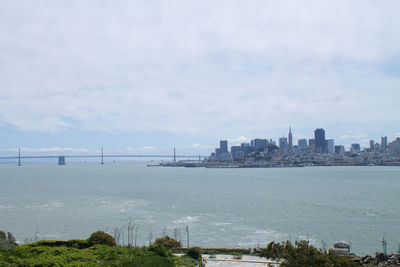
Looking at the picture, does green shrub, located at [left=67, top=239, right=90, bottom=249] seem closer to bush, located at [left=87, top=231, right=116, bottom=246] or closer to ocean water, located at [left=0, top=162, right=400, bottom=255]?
bush, located at [left=87, top=231, right=116, bottom=246]

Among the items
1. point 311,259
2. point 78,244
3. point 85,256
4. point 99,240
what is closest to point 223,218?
point 99,240

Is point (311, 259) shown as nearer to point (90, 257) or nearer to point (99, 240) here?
point (90, 257)

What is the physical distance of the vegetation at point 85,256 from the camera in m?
11.1

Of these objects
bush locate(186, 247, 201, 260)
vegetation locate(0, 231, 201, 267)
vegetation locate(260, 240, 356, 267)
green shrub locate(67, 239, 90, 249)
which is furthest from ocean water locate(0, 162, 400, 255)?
vegetation locate(260, 240, 356, 267)

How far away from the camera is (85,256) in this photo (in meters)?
12.1

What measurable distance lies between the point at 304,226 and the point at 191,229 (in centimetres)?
830

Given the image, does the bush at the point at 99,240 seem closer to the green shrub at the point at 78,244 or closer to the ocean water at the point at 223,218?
the green shrub at the point at 78,244

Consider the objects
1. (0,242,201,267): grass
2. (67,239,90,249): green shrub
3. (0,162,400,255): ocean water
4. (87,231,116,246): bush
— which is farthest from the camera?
(0,162,400,255): ocean water

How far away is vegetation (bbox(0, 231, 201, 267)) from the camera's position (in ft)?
36.3

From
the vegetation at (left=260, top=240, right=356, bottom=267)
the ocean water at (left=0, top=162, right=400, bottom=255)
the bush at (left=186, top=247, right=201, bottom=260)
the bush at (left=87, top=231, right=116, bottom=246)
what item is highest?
the vegetation at (left=260, top=240, right=356, bottom=267)

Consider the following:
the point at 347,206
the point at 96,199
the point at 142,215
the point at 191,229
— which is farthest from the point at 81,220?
the point at 347,206

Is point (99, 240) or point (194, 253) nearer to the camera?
point (194, 253)

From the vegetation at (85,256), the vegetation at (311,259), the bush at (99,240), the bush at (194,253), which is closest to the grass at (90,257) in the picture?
the vegetation at (85,256)

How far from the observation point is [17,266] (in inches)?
413
